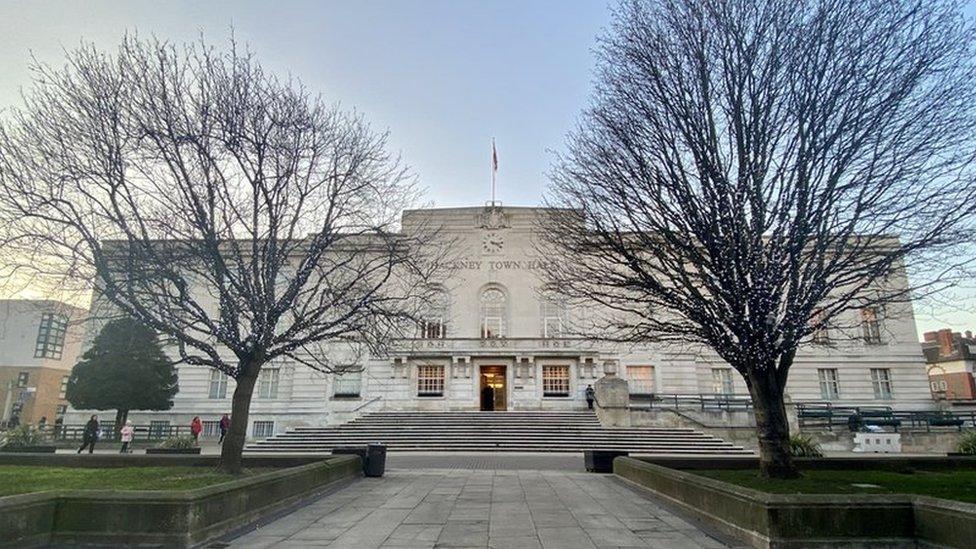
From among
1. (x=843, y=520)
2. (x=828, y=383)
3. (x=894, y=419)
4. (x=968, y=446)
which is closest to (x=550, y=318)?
(x=828, y=383)

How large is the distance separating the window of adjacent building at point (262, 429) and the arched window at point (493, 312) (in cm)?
1490

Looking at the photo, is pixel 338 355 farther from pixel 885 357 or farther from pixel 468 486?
pixel 885 357

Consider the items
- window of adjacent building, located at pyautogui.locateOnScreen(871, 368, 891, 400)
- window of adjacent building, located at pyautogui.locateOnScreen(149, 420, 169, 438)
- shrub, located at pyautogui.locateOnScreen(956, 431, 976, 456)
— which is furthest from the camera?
window of adjacent building, located at pyautogui.locateOnScreen(871, 368, 891, 400)

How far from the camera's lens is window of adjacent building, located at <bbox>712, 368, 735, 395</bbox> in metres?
37.4

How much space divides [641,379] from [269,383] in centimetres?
2483

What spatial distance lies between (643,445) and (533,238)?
58.8 ft

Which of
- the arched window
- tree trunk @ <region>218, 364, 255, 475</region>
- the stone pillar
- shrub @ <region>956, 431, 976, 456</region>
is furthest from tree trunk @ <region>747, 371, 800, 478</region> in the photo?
the arched window

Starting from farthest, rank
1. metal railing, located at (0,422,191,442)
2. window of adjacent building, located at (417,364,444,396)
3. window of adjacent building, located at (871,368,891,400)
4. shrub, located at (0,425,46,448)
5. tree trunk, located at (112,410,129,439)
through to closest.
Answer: window of adjacent building, located at (871,368,891,400)
window of adjacent building, located at (417,364,444,396)
metal railing, located at (0,422,191,442)
tree trunk, located at (112,410,129,439)
shrub, located at (0,425,46,448)

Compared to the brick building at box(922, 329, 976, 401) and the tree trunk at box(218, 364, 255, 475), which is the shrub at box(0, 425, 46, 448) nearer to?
the tree trunk at box(218, 364, 255, 475)

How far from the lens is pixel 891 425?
28.5m

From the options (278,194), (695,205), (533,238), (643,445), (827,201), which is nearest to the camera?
(827,201)

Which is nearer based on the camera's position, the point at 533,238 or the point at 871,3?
the point at 871,3

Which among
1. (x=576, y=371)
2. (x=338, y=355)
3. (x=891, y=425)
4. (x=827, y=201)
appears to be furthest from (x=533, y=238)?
(x=827, y=201)

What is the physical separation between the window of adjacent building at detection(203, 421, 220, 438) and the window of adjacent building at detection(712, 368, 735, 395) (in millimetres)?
32413
